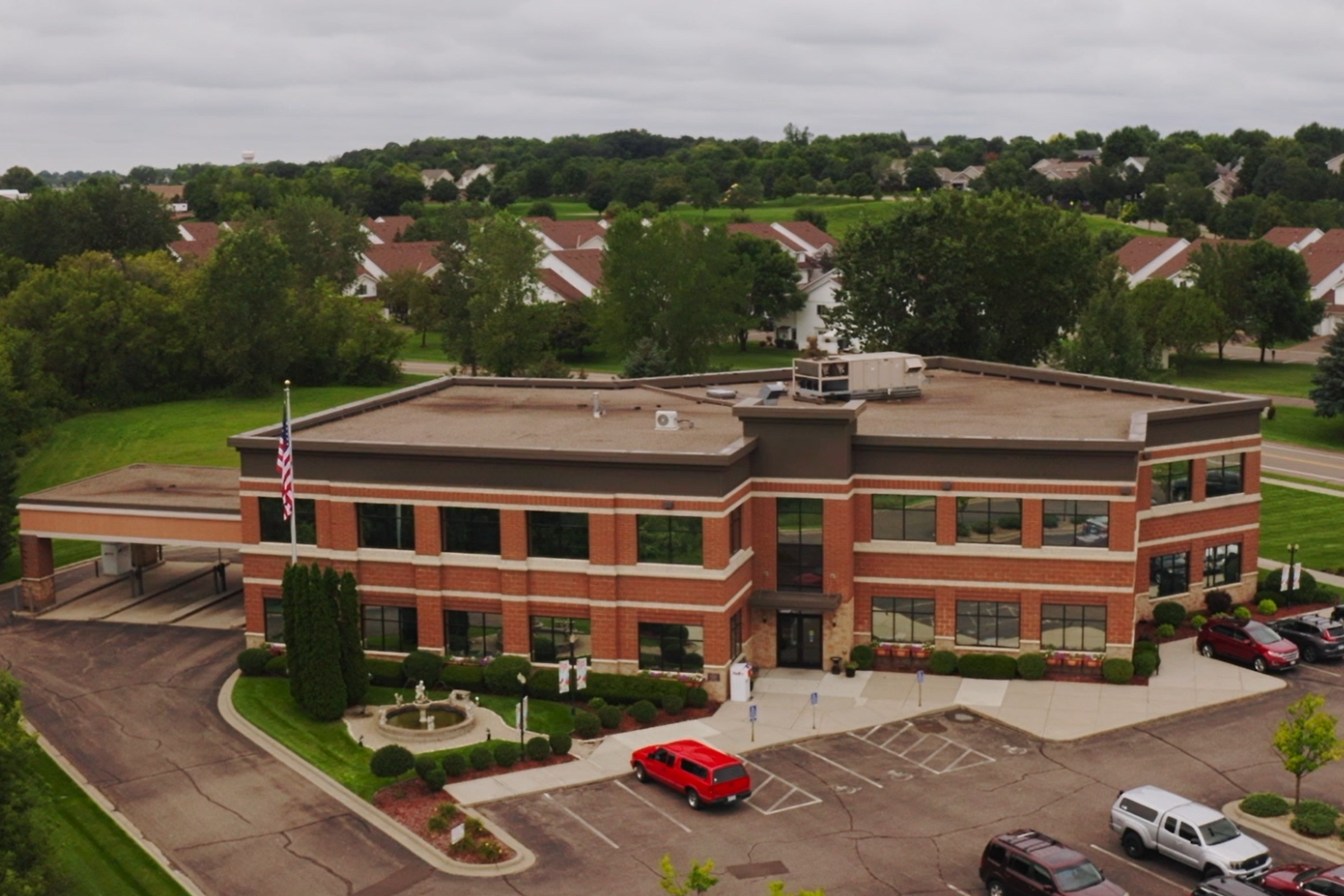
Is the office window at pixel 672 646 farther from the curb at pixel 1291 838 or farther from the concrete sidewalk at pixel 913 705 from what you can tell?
the curb at pixel 1291 838

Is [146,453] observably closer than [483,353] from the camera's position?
Yes

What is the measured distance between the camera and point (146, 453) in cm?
9938

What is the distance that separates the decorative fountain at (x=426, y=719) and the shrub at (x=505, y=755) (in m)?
2.60

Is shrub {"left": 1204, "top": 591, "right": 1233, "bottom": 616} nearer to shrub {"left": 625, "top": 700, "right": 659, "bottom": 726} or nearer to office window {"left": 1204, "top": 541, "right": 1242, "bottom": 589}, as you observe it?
office window {"left": 1204, "top": 541, "right": 1242, "bottom": 589}

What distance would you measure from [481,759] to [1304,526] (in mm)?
48668

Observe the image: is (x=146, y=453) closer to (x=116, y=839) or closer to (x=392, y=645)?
(x=392, y=645)

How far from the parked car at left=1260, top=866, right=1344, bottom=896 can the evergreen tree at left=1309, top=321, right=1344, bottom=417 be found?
69167 millimetres

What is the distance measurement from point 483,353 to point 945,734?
68933 millimetres

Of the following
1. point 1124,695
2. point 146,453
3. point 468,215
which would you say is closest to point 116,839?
point 1124,695

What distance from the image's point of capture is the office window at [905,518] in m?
57.4

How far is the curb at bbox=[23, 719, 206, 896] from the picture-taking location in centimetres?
4056

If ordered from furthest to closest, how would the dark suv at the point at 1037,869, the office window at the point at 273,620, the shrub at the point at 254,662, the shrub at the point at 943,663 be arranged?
1. the office window at the point at 273,620
2. the shrub at the point at 254,662
3. the shrub at the point at 943,663
4. the dark suv at the point at 1037,869

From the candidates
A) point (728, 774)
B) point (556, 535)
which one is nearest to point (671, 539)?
point (556, 535)

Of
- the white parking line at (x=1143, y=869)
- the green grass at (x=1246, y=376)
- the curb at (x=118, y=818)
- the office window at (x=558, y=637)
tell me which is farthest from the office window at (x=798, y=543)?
the green grass at (x=1246, y=376)
